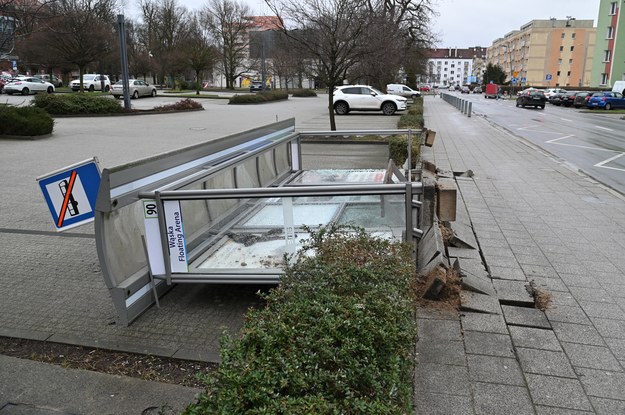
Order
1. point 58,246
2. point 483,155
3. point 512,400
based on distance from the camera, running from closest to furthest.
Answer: point 512,400 < point 58,246 < point 483,155

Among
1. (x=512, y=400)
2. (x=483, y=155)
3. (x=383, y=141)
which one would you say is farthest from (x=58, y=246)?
(x=483, y=155)

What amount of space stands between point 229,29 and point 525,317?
6362 centimetres

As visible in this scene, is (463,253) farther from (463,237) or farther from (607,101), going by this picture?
(607,101)

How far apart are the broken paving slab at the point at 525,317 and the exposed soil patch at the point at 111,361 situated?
2215 mm

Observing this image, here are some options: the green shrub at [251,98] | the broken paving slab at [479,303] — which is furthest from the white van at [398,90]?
the broken paving slab at [479,303]

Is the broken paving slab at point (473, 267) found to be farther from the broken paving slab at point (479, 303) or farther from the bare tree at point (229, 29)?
the bare tree at point (229, 29)

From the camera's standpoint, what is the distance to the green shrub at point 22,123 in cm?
1680

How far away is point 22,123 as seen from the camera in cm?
1678

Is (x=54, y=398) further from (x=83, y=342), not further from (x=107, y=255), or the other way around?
(x=107, y=255)

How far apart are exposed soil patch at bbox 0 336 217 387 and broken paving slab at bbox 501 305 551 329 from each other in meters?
2.21

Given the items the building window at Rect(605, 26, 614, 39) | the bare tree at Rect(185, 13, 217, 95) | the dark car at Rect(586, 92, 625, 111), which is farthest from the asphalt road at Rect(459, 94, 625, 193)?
the building window at Rect(605, 26, 614, 39)

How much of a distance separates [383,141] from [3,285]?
10.8m

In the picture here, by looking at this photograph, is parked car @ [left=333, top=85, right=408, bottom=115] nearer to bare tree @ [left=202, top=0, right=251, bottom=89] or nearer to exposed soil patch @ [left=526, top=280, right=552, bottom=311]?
exposed soil patch @ [left=526, top=280, right=552, bottom=311]

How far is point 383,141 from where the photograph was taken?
558 inches
